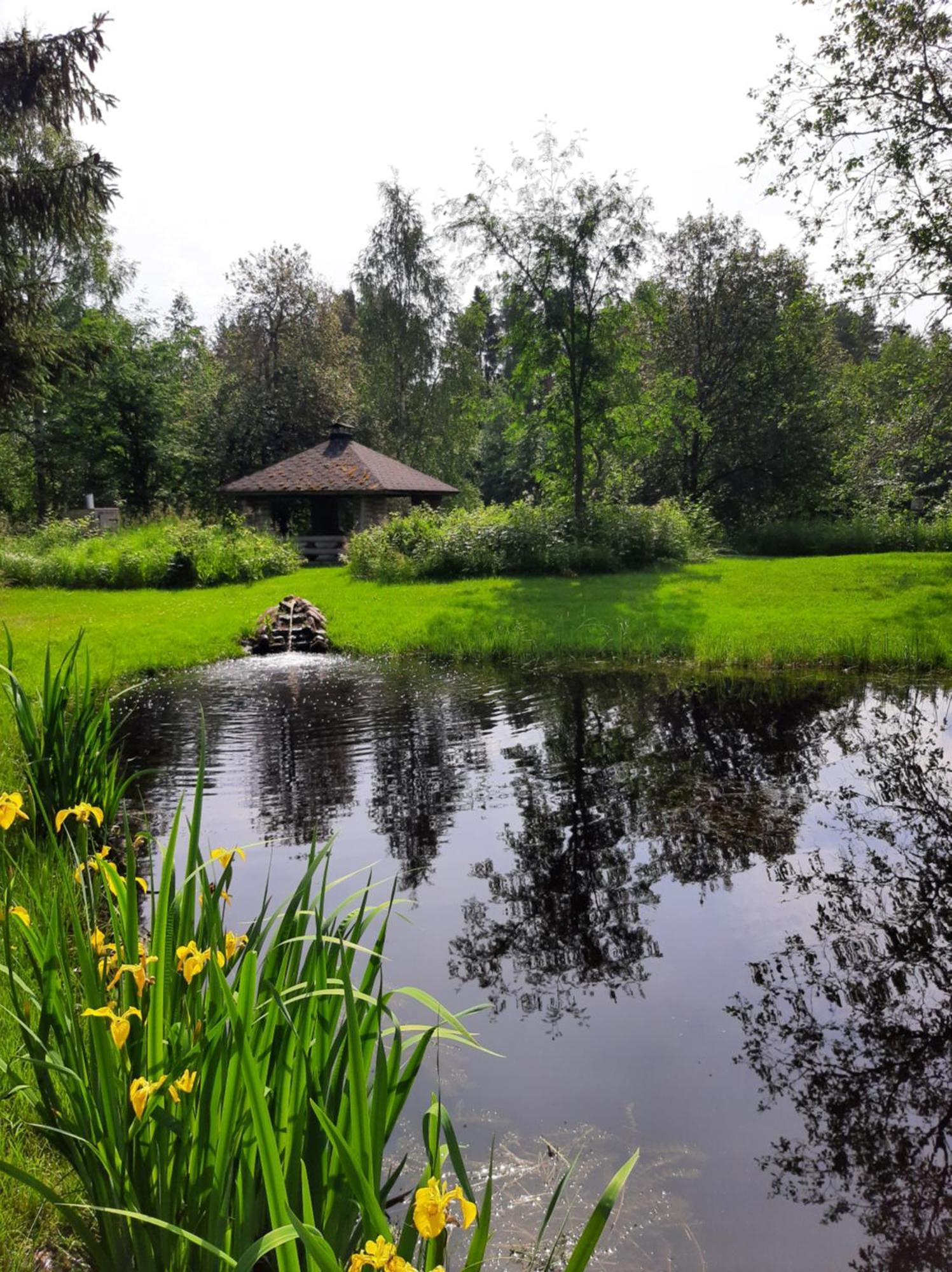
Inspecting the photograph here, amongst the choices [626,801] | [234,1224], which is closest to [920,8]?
[626,801]

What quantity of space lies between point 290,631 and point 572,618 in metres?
4.33

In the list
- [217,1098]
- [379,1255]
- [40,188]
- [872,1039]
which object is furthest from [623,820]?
[40,188]

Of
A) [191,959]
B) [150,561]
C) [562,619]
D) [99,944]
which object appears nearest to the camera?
[191,959]

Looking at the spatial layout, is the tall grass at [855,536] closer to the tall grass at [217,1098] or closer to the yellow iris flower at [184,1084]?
the tall grass at [217,1098]

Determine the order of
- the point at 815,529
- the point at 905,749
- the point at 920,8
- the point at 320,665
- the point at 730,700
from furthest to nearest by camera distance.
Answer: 1. the point at 815,529
2. the point at 920,8
3. the point at 320,665
4. the point at 730,700
5. the point at 905,749

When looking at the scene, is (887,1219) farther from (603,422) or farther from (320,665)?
(603,422)

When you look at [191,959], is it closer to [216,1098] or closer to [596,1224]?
[216,1098]

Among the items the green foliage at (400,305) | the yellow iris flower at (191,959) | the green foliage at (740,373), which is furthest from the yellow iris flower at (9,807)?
the green foliage at (400,305)

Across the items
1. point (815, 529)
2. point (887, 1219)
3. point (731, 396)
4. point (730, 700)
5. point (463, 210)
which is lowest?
point (887, 1219)

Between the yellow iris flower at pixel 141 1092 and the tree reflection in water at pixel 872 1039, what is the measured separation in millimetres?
2054

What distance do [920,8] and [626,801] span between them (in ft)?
56.6

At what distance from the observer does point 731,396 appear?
32094mm

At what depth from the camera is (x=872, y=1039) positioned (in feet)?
10.4

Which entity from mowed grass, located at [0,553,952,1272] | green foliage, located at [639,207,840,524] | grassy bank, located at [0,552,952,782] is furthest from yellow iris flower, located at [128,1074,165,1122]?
green foliage, located at [639,207,840,524]
